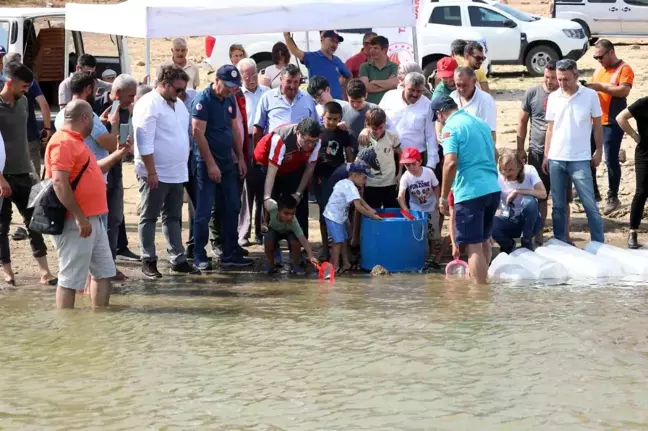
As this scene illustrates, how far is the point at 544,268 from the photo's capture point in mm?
10406

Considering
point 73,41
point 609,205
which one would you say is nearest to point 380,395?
point 609,205

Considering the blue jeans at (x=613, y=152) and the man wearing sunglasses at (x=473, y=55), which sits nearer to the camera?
the man wearing sunglasses at (x=473, y=55)

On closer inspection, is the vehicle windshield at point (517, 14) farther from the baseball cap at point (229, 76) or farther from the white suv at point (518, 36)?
the baseball cap at point (229, 76)

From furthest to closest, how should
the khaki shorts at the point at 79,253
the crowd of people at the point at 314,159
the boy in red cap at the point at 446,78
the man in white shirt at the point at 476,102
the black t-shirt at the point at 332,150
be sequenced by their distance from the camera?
the boy in red cap at the point at 446,78, the black t-shirt at the point at 332,150, the man in white shirt at the point at 476,102, the crowd of people at the point at 314,159, the khaki shorts at the point at 79,253

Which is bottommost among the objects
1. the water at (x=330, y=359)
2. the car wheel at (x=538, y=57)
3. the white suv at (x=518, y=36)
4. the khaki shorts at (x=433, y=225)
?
the water at (x=330, y=359)

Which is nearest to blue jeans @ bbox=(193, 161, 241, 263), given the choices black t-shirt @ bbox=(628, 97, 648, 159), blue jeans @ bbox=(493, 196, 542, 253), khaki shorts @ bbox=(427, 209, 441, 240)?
khaki shorts @ bbox=(427, 209, 441, 240)

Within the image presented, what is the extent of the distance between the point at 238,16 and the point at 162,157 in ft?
7.55

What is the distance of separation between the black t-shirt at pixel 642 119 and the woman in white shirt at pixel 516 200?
1322mm

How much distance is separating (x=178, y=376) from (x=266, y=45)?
14381 millimetres

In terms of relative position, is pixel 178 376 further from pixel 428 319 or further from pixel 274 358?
pixel 428 319

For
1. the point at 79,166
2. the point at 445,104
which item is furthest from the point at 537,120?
the point at 79,166

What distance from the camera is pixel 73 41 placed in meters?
17.5

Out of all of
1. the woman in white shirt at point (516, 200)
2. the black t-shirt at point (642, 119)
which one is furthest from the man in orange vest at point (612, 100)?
the woman in white shirt at point (516, 200)

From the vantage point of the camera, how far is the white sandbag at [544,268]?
10391 mm
